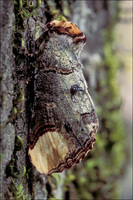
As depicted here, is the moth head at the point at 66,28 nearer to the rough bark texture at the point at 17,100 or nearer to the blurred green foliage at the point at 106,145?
the rough bark texture at the point at 17,100

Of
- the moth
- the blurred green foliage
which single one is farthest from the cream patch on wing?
the blurred green foliage

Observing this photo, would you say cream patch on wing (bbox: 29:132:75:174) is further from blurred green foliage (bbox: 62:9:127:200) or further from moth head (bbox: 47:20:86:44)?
blurred green foliage (bbox: 62:9:127:200)

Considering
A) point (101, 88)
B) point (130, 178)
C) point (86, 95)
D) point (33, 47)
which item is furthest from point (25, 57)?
point (130, 178)

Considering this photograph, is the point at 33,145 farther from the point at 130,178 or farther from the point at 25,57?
A: the point at 130,178

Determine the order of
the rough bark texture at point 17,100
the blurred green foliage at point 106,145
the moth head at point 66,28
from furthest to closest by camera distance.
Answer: the blurred green foliage at point 106,145 < the moth head at point 66,28 < the rough bark texture at point 17,100

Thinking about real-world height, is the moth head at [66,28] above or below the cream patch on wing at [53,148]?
above

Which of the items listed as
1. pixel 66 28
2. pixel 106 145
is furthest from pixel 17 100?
pixel 106 145

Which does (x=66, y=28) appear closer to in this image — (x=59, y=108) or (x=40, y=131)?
(x=59, y=108)

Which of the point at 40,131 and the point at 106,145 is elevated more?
the point at 40,131

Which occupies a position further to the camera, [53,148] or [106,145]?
[106,145]

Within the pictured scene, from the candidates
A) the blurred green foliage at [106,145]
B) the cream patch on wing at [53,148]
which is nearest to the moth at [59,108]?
the cream patch on wing at [53,148]
